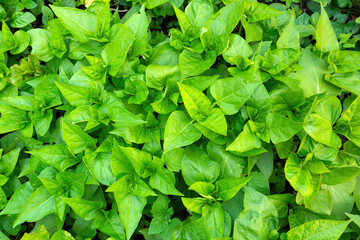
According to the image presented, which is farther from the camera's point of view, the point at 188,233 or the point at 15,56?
the point at 15,56

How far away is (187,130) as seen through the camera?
1886 millimetres

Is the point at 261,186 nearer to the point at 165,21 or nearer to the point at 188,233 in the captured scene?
the point at 188,233

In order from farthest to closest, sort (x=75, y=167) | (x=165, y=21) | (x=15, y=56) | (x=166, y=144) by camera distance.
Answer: (x=165, y=21)
(x=15, y=56)
(x=75, y=167)
(x=166, y=144)

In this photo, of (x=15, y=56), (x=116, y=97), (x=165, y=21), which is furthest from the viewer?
(x=165, y=21)

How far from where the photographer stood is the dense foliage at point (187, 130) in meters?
1.83

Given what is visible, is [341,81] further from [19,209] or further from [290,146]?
[19,209]

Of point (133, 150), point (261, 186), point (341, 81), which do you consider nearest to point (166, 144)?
point (133, 150)

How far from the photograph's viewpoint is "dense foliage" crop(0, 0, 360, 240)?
Answer: 6.00ft

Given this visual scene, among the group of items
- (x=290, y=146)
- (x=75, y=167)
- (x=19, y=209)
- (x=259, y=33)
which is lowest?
(x=19, y=209)

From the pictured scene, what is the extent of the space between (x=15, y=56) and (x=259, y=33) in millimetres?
2113

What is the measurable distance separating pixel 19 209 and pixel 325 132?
2.10m

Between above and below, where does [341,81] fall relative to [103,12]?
below

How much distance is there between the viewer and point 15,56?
8.63 ft

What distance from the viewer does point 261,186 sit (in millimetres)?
2023
